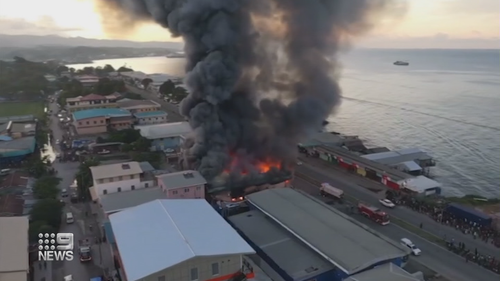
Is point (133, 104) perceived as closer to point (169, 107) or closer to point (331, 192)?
point (169, 107)

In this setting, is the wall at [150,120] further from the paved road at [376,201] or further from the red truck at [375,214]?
the red truck at [375,214]

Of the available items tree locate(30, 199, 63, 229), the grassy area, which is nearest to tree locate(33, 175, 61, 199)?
tree locate(30, 199, 63, 229)

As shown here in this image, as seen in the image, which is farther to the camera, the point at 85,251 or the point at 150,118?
the point at 150,118

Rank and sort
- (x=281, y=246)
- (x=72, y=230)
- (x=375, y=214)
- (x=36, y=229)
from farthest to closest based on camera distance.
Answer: (x=375, y=214) → (x=72, y=230) → (x=36, y=229) → (x=281, y=246)

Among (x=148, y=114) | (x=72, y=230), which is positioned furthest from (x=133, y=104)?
(x=72, y=230)

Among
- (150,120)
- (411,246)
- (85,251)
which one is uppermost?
(150,120)

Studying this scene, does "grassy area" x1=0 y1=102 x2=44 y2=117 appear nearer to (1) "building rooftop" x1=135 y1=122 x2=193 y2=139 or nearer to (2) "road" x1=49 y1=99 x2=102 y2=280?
(1) "building rooftop" x1=135 y1=122 x2=193 y2=139

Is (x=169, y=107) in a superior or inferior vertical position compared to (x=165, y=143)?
superior
